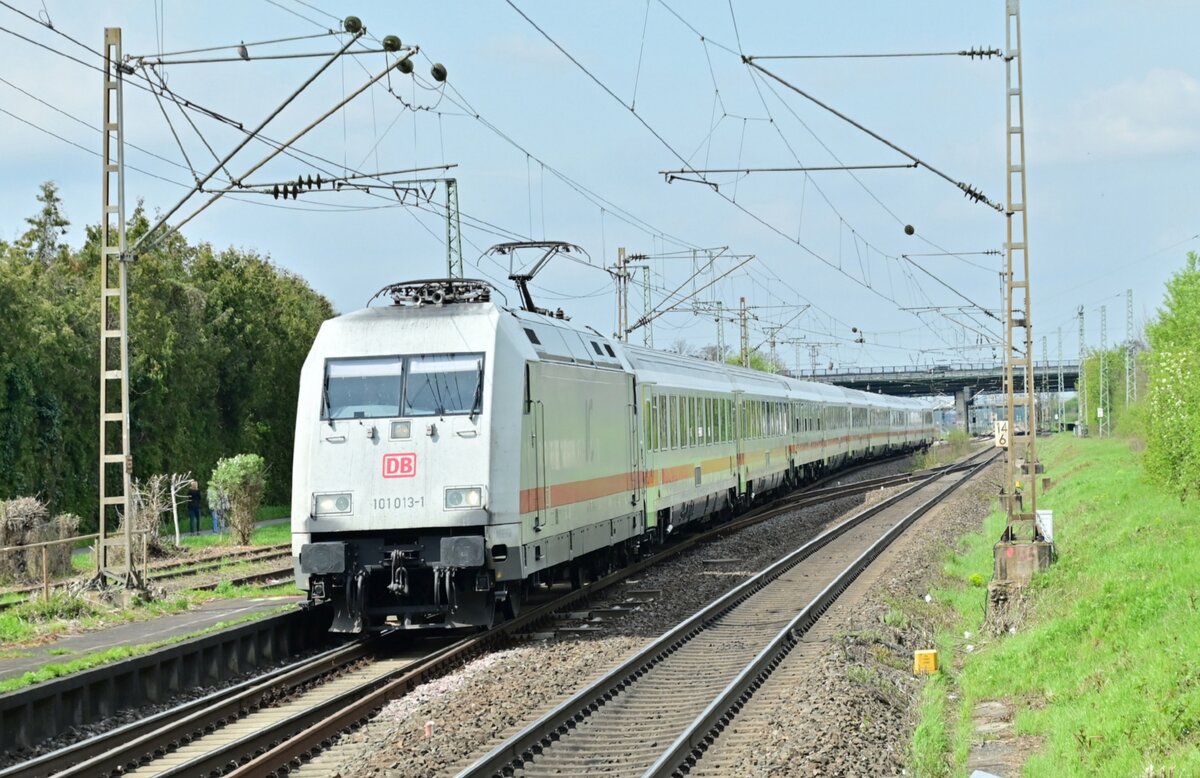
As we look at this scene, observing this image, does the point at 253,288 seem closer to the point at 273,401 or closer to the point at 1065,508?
the point at 273,401

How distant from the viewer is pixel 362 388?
52.6ft

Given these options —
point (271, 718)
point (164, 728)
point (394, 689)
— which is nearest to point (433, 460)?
point (394, 689)

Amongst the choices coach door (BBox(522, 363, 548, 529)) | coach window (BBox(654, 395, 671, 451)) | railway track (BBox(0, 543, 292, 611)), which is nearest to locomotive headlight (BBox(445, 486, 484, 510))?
coach door (BBox(522, 363, 548, 529))

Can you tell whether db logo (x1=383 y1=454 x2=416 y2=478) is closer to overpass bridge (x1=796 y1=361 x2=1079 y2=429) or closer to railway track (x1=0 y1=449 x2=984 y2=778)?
railway track (x1=0 y1=449 x2=984 y2=778)

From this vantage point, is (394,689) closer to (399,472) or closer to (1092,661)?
(399,472)

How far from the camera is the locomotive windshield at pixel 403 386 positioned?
15.8 meters

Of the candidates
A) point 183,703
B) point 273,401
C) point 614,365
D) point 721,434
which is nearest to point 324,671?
point 183,703

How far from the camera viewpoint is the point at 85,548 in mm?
35688

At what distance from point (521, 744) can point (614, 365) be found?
37.5 ft

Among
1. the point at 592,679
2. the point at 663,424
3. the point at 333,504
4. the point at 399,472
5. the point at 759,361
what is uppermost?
the point at 759,361

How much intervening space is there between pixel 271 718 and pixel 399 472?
374cm

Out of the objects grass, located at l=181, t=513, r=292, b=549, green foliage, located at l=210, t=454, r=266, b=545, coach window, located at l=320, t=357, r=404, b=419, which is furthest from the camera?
grass, located at l=181, t=513, r=292, b=549

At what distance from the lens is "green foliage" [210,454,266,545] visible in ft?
106

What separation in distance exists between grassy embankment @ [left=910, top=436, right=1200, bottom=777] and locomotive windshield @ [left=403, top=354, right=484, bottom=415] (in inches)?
224
